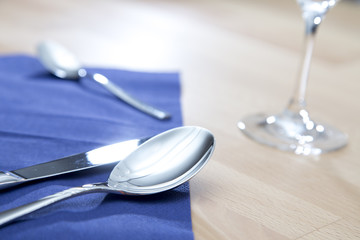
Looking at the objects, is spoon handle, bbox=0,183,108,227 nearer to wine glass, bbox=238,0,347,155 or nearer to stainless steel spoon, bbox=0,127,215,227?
stainless steel spoon, bbox=0,127,215,227

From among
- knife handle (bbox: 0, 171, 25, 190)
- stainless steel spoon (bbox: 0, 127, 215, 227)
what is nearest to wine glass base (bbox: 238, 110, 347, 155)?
stainless steel spoon (bbox: 0, 127, 215, 227)

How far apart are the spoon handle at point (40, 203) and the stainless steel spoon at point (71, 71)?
176 millimetres

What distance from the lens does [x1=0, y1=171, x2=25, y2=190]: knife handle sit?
312 mm

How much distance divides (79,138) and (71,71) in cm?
18

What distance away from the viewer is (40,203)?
0.28 meters

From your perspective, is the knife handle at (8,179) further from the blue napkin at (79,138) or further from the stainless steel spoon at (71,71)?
the stainless steel spoon at (71,71)

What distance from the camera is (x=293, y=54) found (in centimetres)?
77

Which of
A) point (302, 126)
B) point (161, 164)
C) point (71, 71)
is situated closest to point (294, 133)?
point (302, 126)

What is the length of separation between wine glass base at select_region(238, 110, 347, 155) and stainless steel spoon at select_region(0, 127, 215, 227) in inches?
4.4

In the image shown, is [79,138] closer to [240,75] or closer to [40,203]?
[40,203]

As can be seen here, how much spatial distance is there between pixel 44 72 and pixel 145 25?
1.09 feet

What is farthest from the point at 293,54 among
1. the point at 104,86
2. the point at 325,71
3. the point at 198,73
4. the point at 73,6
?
the point at 73,6

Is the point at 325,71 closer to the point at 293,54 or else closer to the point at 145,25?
the point at 293,54

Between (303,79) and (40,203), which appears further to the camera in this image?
(303,79)
